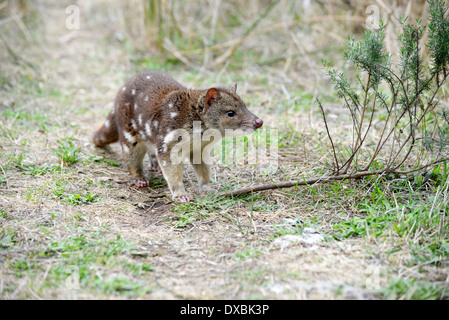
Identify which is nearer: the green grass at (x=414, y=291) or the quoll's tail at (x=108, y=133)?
the green grass at (x=414, y=291)

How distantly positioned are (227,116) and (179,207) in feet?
3.67

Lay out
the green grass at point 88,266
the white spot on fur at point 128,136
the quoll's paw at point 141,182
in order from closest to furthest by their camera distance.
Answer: the green grass at point 88,266, the quoll's paw at point 141,182, the white spot on fur at point 128,136

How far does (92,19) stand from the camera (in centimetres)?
1106

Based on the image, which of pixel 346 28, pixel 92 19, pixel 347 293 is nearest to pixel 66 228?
pixel 347 293

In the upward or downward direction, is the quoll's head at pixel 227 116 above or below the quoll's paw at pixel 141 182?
above

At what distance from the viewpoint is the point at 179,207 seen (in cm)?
452

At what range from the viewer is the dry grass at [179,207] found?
3.15 m

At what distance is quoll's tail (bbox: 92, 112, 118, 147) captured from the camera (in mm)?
5660
